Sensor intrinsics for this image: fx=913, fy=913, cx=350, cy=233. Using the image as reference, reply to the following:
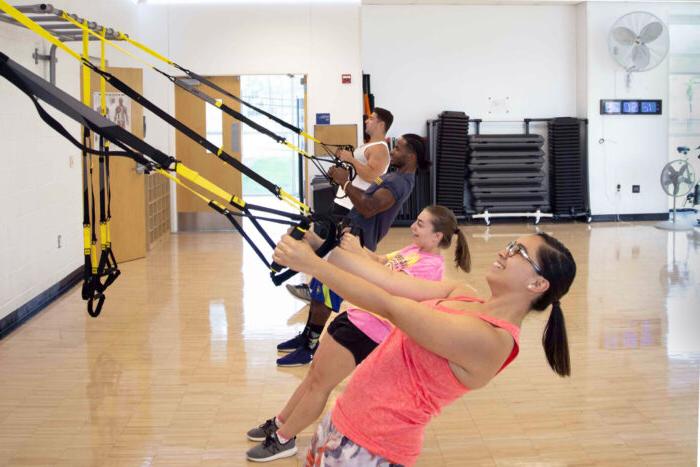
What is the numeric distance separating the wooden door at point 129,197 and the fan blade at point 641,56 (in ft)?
21.8

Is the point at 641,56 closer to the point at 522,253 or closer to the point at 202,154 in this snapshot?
the point at 202,154

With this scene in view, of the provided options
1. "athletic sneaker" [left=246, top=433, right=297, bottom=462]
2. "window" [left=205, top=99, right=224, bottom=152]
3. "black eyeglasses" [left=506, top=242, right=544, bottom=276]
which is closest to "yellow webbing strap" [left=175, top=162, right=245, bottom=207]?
"black eyeglasses" [left=506, top=242, right=544, bottom=276]

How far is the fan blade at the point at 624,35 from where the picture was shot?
12.2 meters

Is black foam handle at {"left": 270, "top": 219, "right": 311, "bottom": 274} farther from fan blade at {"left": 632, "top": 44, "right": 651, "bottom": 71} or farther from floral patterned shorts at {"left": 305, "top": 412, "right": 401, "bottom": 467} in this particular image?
fan blade at {"left": 632, "top": 44, "right": 651, "bottom": 71}

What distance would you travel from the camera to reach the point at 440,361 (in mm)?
2189

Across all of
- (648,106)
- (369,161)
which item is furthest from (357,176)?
(648,106)

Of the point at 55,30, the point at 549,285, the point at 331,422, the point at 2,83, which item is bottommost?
the point at 331,422

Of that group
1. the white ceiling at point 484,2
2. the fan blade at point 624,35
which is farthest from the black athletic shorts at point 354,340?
the fan blade at point 624,35

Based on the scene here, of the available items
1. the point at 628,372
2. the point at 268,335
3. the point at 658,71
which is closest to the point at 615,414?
the point at 628,372

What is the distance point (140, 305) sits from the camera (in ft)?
24.0

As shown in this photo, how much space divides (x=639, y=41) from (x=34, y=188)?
8.45 m

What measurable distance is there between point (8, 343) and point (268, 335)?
5.71 feet

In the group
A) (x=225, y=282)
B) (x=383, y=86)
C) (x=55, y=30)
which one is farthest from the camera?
(x=383, y=86)

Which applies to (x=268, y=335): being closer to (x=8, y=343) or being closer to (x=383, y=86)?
(x=8, y=343)
